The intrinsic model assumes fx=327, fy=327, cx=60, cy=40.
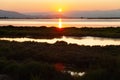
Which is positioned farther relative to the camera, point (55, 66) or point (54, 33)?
point (54, 33)

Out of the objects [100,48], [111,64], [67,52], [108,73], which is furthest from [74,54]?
[108,73]

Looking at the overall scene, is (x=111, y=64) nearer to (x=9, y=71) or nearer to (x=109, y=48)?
(x=9, y=71)

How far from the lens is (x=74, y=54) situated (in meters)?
22.7

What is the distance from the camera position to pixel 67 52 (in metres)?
23.5

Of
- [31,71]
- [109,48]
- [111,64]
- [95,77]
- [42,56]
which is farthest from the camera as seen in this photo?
[109,48]

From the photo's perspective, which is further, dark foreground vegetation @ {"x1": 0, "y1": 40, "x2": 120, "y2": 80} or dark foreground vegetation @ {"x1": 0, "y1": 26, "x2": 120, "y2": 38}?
dark foreground vegetation @ {"x1": 0, "y1": 26, "x2": 120, "y2": 38}

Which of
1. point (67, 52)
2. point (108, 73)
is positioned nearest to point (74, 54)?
point (67, 52)

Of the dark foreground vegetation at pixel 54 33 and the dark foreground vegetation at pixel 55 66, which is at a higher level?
the dark foreground vegetation at pixel 55 66

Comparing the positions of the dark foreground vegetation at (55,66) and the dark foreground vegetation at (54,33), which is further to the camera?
the dark foreground vegetation at (54,33)

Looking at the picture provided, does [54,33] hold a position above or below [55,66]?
below

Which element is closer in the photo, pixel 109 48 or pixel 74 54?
pixel 74 54

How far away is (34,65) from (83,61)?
21.7 feet

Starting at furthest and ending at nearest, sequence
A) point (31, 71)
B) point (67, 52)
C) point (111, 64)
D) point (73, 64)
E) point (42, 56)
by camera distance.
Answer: point (67, 52) → point (42, 56) → point (73, 64) → point (111, 64) → point (31, 71)

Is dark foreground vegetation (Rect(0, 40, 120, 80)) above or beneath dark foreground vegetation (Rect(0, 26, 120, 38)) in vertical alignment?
above
